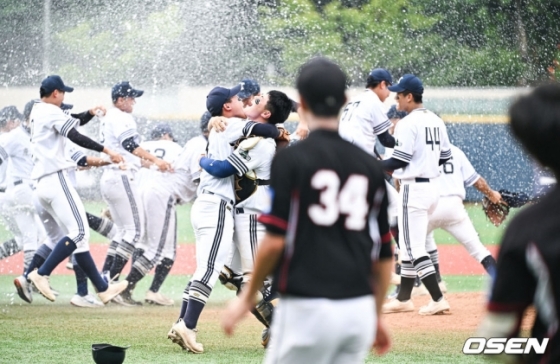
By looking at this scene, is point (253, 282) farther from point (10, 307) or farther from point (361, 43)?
point (361, 43)

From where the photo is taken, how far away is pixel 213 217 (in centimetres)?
696

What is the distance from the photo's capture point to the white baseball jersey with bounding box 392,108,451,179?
28.1ft


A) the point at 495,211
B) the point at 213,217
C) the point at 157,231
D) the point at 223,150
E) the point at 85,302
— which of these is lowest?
the point at 85,302

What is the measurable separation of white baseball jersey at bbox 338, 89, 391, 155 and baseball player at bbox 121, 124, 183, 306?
212 cm

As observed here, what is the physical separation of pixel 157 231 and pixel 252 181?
10.9ft

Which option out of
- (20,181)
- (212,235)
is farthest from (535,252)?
(20,181)

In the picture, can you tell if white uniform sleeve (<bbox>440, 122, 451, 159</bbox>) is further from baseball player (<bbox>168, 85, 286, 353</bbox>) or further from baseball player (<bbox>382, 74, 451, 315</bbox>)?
baseball player (<bbox>168, 85, 286, 353</bbox>)

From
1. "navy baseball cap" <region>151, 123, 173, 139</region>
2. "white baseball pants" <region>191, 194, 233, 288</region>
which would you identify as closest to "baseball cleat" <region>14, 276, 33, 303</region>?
"navy baseball cap" <region>151, 123, 173, 139</region>

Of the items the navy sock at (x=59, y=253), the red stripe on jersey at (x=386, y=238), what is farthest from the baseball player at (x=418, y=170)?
the red stripe on jersey at (x=386, y=238)

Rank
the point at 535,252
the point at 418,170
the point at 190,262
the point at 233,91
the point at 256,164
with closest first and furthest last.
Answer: the point at 535,252
the point at 256,164
the point at 233,91
the point at 418,170
the point at 190,262

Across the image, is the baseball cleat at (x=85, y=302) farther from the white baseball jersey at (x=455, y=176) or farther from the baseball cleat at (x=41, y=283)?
the white baseball jersey at (x=455, y=176)

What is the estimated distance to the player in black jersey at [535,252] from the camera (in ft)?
8.04

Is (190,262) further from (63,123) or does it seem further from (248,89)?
(248,89)

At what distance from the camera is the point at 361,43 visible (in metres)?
21.1
